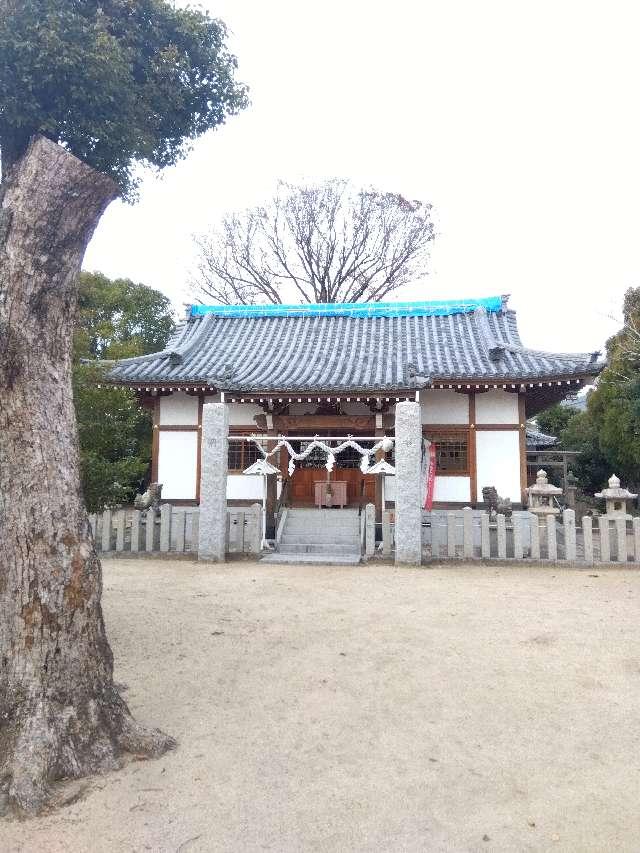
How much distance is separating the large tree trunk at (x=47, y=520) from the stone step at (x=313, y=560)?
628 cm

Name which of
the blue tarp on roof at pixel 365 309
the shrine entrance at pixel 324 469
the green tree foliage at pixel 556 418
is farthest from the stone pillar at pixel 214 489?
the green tree foliage at pixel 556 418

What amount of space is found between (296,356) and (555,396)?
6.66 m

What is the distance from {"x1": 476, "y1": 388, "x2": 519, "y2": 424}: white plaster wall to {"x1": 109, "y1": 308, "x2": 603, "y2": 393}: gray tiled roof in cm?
78

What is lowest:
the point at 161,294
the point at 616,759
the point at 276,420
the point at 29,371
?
the point at 616,759

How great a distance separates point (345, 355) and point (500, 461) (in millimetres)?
4793

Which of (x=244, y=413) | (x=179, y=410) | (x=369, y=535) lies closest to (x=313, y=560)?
(x=369, y=535)

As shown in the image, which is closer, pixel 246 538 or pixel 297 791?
pixel 297 791

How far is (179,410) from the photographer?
1417 centimetres

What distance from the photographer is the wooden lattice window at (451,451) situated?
13.5 metres

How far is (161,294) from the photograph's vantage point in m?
23.9

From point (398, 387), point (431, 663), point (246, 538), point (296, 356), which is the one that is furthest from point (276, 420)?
point (431, 663)

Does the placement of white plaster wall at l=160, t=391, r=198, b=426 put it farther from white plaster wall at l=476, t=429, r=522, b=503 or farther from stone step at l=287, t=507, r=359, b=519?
white plaster wall at l=476, t=429, r=522, b=503

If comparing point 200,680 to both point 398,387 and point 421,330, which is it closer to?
point 398,387

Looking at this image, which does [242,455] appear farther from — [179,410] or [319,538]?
[319,538]
